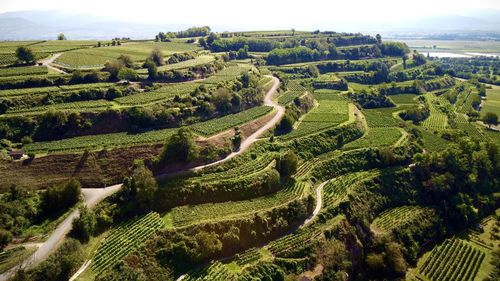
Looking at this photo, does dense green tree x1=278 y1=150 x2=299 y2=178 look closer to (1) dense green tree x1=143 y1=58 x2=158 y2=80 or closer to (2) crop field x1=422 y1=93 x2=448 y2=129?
(1) dense green tree x1=143 y1=58 x2=158 y2=80

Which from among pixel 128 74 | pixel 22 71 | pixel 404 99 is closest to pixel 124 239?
pixel 128 74

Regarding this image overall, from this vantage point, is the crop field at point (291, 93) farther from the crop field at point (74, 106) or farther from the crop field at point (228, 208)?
the crop field at point (74, 106)

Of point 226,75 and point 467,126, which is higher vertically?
point 226,75

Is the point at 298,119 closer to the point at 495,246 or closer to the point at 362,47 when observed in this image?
the point at 495,246

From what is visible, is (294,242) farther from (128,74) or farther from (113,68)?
(113,68)

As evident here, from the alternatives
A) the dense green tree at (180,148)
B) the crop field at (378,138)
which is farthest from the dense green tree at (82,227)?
the crop field at (378,138)

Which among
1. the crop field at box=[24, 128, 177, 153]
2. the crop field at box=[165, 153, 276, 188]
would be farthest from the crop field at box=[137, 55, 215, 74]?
the crop field at box=[165, 153, 276, 188]

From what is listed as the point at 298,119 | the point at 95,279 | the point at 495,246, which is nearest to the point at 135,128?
the point at 95,279
